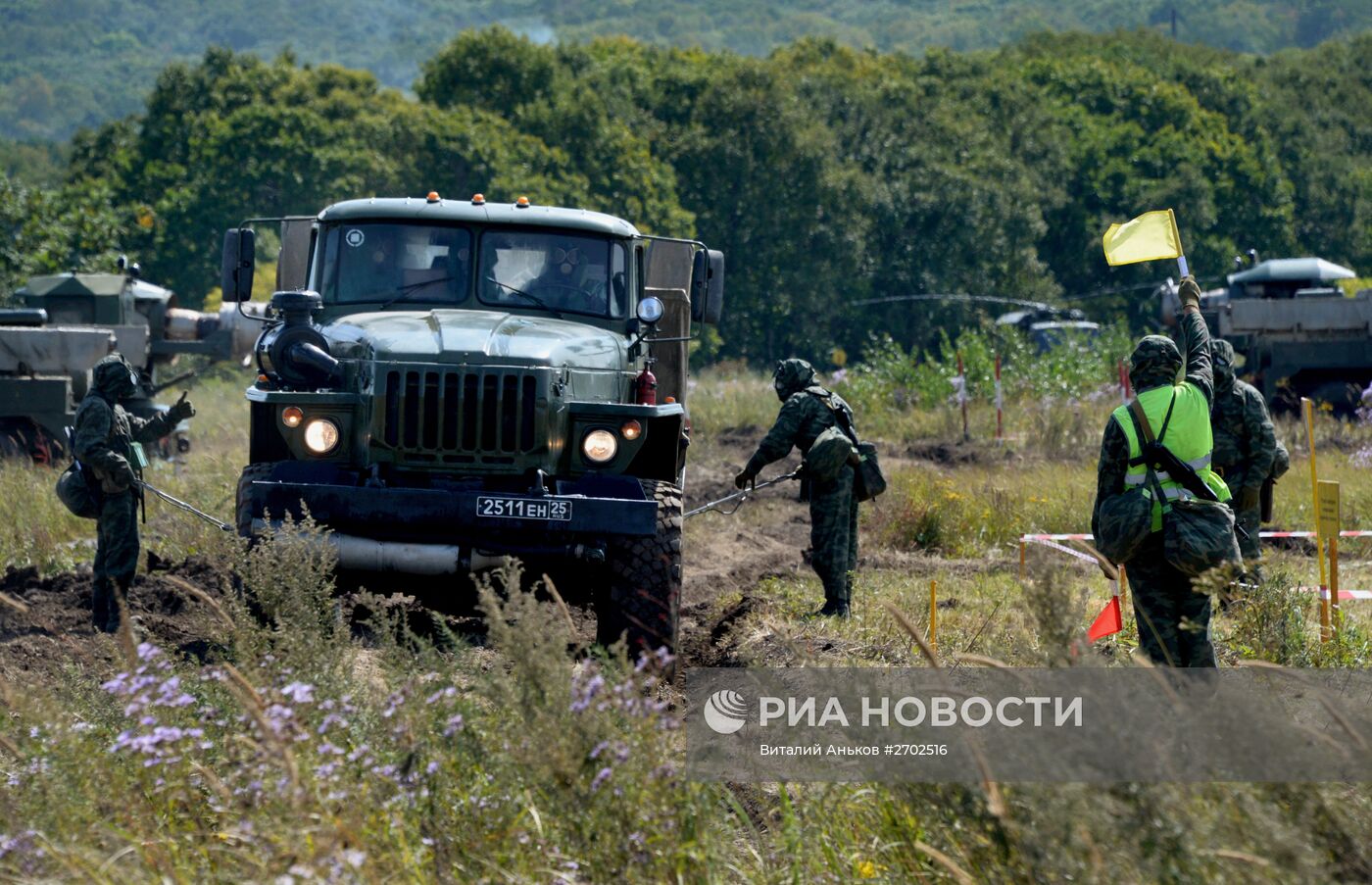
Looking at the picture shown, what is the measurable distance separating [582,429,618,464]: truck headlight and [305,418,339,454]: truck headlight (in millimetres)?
1162

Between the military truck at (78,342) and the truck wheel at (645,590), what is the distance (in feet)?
31.3

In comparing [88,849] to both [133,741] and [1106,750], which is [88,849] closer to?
[133,741]

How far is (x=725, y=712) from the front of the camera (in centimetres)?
664

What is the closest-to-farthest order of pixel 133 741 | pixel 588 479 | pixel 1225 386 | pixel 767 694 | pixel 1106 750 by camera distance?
pixel 1106 750
pixel 133 741
pixel 767 694
pixel 588 479
pixel 1225 386

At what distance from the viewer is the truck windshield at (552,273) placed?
9492mm

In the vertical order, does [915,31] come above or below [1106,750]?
above

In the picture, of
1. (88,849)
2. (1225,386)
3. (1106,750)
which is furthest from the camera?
(1225,386)

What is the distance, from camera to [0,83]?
198125mm

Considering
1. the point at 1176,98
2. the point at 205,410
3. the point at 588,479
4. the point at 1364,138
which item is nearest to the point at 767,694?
the point at 588,479

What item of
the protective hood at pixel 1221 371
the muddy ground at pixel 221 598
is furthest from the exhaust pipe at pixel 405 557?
the protective hood at pixel 1221 371

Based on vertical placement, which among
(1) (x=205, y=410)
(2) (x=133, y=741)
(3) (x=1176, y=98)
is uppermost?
(3) (x=1176, y=98)

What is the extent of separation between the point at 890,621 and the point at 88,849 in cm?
526

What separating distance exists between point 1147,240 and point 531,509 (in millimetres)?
3338

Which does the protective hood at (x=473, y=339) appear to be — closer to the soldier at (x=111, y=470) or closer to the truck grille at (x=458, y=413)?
the truck grille at (x=458, y=413)
